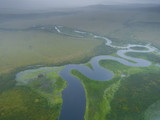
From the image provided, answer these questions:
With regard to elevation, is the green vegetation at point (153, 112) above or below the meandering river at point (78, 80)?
below

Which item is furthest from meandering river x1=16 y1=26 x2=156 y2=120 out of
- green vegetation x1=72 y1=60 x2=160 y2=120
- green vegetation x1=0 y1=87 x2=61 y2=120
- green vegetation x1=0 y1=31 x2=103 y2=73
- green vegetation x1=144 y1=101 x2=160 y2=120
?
green vegetation x1=144 y1=101 x2=160 y2=120

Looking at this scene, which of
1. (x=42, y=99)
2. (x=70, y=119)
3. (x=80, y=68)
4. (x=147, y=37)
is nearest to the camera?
(x=70, y=119)

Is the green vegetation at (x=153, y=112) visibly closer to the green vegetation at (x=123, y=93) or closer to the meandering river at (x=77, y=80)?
the green vegetation at (x=123, y=93)

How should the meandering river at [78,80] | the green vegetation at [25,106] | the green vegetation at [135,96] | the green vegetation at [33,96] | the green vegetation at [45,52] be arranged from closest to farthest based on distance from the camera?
1. the green vegetation at [25,106]
2. the green vegetation at [33,96]
3. the green vegetation at [135,96]
4. the meandering river at [78,80]
5. the green vegetation at [45,52]

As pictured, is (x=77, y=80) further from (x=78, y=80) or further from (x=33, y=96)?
(x=33, y=96)

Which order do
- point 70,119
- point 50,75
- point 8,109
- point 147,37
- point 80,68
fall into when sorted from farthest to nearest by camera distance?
point 147,37 → point 80,68 → point 50,75 → point 8,109 → point 70,119

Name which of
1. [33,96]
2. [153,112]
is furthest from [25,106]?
[153,112]

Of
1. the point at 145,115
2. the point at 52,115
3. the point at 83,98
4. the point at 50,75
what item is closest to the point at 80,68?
the point at 50,75

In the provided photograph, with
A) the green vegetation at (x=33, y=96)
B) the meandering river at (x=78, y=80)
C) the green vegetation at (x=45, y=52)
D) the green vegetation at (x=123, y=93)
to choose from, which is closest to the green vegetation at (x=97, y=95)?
the green vegetation at (x=123, y=93)

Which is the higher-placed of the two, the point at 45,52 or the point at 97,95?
the point at 45,52

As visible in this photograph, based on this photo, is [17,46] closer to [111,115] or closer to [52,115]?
[52,115]

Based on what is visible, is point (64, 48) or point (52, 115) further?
point (64, 48)
